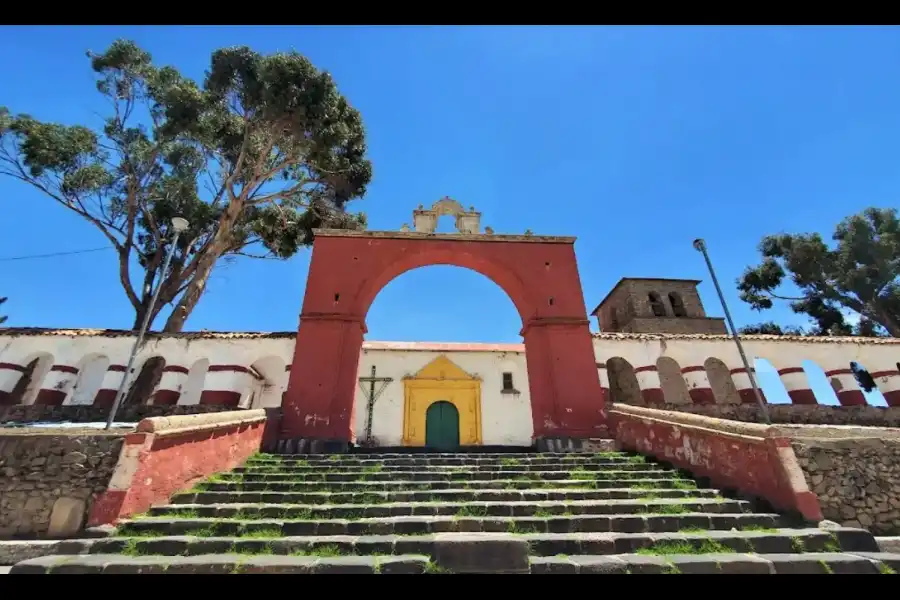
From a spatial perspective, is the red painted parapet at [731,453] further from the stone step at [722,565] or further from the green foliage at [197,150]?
the green foliage at [197,150]

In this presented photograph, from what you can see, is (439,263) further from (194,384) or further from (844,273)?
(844,273)

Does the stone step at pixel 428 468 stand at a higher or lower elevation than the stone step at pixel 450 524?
higher

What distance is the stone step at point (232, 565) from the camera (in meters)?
3.48

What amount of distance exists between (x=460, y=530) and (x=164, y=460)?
3901 mm

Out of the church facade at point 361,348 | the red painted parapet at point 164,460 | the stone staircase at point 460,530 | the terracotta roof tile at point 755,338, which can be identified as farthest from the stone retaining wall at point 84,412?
the terracotta roof tile at point 755,338

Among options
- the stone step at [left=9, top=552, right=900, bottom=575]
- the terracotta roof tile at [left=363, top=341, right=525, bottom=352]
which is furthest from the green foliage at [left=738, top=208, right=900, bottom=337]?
the stone step at [left=9, top=552, right=900, bottom=575]

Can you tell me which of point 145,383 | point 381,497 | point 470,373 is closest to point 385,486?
point 381,497

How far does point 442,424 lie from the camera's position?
585 inches

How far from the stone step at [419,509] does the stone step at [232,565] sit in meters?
1.20

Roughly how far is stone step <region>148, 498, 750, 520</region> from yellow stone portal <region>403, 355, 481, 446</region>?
9554 millimetres
